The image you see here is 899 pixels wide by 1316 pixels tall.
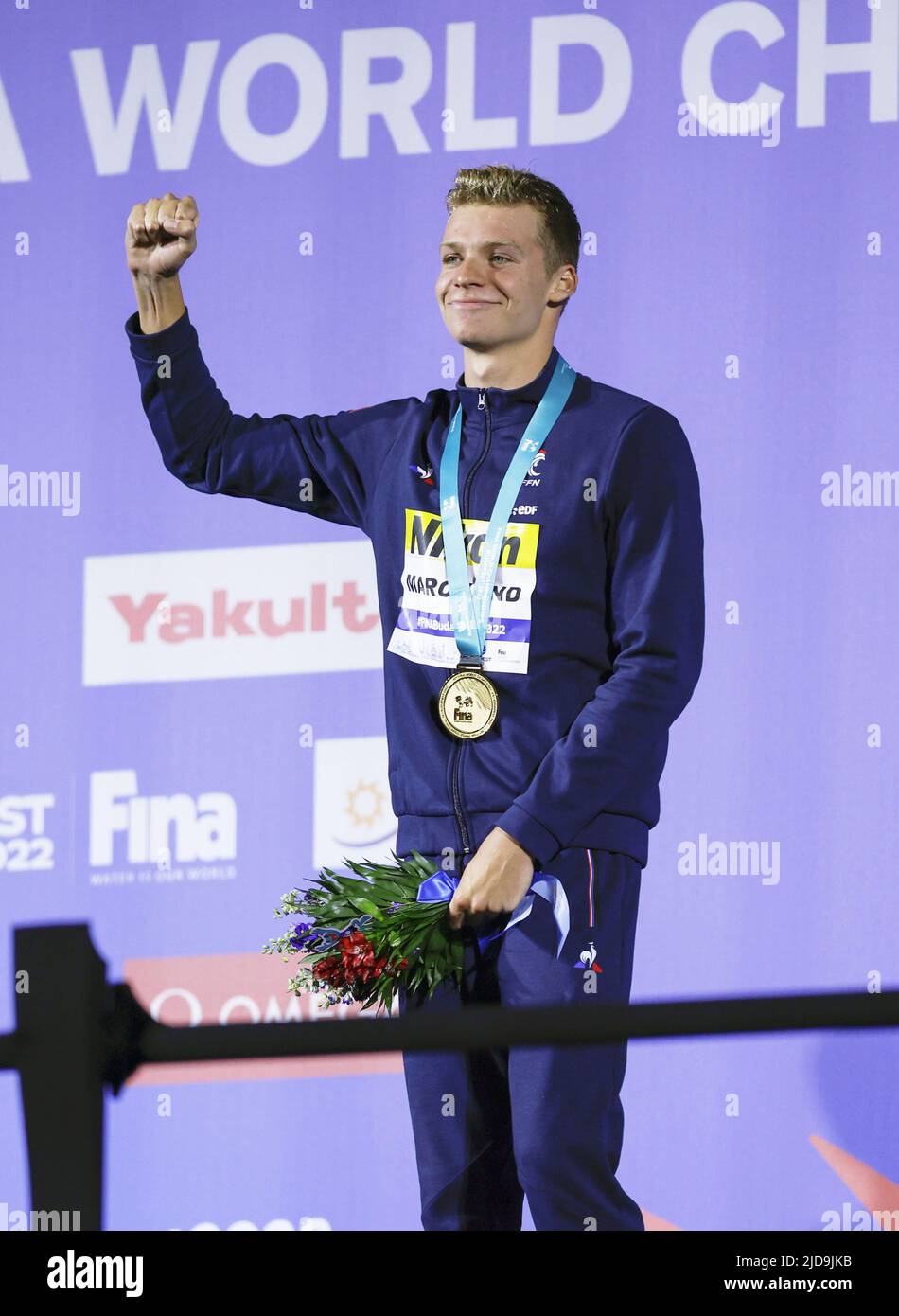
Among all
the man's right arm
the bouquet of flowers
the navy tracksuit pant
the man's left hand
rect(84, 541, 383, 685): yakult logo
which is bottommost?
the navy tracksuit pant

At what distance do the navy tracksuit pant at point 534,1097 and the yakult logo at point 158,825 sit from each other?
927 mm

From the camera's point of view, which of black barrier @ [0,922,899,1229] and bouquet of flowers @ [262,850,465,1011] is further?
bouquet of flowers @ [262,850,465,1011]

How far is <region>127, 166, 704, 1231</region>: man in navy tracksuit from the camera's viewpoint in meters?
2.56

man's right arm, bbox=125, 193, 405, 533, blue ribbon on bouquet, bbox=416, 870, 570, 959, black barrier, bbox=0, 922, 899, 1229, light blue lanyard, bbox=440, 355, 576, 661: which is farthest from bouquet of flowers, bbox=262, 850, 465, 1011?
black barrier, bbox=0, 922, 899, 1229

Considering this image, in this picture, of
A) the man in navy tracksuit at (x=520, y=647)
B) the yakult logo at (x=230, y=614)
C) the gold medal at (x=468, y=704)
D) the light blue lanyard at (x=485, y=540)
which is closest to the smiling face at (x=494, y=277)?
the man in navy tracksuit at (x=520, y=647)

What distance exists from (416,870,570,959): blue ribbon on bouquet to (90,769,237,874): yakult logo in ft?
3.18

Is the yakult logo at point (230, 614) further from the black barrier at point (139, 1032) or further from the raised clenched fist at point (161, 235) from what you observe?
the black barrier at point (139, 1032)

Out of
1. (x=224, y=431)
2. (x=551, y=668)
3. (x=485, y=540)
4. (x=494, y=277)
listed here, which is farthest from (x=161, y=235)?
(x=551, y=668)

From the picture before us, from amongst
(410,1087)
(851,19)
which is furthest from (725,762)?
(851,19)

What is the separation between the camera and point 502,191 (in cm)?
288

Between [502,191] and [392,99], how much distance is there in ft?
2.44

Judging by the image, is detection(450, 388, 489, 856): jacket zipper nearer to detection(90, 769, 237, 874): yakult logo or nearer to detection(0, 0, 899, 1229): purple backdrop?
detection(0, 0, 899, 1229): purple backdrop

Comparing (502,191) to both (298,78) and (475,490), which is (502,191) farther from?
(298,78)

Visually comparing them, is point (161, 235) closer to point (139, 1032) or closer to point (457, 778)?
point (457, 778)
